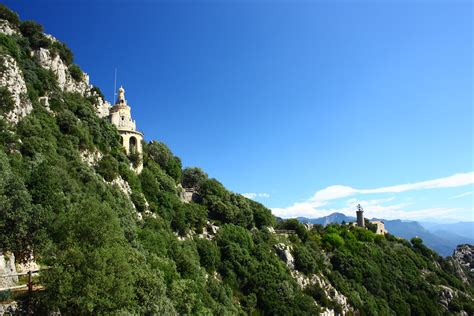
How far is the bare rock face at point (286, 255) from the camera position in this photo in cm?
6738

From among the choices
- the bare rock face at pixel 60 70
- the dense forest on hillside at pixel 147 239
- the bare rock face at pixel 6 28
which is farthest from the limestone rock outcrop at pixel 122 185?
the bare rock face at pixel 6 28

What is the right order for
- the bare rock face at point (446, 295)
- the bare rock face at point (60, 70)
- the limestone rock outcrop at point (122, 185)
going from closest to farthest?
the limestone rock outcrop at point (122, 185)
the bare rock face at point (60, 70)
the bare rock face at point (446, 295)

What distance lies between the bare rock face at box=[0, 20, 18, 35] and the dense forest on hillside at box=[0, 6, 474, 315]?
60 centimetres

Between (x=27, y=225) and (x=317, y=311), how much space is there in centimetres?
4786

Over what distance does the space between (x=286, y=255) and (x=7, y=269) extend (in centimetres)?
5272

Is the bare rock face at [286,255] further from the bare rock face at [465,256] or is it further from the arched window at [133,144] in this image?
the bare rock face at [465,256]

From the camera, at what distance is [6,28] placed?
188 ft

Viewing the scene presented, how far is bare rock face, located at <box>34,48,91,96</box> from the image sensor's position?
58.5 metres

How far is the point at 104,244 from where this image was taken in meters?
22.7

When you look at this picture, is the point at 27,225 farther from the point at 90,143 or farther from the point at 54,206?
the point at 90,143

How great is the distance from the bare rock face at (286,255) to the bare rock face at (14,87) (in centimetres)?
4805

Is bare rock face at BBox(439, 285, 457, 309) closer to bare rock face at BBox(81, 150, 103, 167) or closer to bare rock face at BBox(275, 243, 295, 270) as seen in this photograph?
bare rock face at BBox(275, 243, 295, 270)

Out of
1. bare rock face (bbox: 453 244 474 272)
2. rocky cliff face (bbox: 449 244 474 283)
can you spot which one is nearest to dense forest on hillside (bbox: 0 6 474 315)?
rocky cliff face (bbox: 449 244 474 283)

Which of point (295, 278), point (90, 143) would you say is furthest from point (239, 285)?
point (90, 143)
